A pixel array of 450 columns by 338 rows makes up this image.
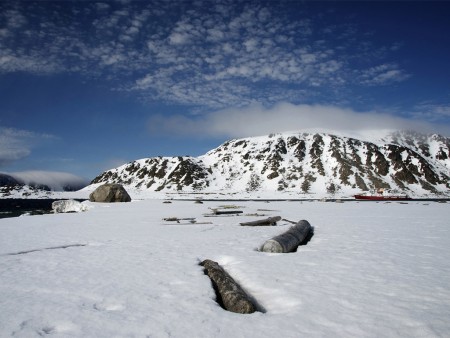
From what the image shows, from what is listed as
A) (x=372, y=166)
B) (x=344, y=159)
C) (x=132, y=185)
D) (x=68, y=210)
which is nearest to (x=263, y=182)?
(x=344, y=159)

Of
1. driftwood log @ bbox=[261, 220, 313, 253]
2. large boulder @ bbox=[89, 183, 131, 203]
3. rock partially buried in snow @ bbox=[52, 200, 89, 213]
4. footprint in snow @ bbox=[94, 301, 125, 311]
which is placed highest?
large boulder @ bbox=[89, 183, 131, 203]

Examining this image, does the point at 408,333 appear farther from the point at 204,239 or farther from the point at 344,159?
the point at 344,159

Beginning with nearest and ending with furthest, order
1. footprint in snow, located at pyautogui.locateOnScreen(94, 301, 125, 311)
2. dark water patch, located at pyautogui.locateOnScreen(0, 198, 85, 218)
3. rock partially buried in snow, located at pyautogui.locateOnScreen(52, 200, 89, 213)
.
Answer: footprint in snow, located at pyautogui.locateOnScreen(94, 301, 125, 311)
rock partially buried in snow, located at pyautogui.locateOnScreen(52, 200, 89, 213)
dark water patch, located at pyautogui.locateOnScreen(0, 198, 85, 218)

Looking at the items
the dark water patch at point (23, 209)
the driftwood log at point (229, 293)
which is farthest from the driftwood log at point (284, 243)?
the dark water patch at point (23, 209)

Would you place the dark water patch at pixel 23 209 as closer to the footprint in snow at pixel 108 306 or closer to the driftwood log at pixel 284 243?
the driftwood log at pixel 284 243

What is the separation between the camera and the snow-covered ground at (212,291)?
17.2 feet

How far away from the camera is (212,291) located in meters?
7.11

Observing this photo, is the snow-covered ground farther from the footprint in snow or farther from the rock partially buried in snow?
the rock partially buried in snow

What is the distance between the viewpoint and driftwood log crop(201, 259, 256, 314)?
20.0 feet

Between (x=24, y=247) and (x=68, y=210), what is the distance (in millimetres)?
23754

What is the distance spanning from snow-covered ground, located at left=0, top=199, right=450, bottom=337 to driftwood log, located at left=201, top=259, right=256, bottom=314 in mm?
225

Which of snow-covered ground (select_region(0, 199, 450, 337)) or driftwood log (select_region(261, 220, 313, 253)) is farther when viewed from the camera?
driftwood log (select_region(261, 220, 313, 253))

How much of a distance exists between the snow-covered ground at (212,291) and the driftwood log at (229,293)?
225 mm

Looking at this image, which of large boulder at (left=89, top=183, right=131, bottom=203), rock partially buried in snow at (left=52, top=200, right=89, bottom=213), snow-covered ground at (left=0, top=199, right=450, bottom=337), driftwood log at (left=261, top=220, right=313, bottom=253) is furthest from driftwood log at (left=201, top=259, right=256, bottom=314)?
large boulder at (left=89, top=183, right=131, bottom=203)
